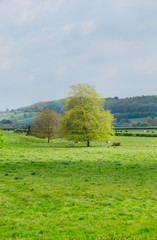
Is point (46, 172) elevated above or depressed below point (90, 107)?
below

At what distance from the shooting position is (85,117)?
49.7 meters

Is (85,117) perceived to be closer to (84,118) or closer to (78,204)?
(84,118)

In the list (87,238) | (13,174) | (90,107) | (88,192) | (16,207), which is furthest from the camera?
(90,107)

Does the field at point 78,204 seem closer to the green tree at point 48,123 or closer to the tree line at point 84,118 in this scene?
the tree line at point 84,118

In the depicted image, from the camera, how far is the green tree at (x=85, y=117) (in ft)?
164

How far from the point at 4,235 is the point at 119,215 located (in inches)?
193

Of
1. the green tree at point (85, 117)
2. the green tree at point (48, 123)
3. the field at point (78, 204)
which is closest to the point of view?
the field at point (78, 204)

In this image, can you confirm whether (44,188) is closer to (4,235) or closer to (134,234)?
(4,235)

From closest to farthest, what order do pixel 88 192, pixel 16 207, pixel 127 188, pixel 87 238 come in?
pixel 87 238, pixel 16 207, pixel 88 192, pixel 127 188

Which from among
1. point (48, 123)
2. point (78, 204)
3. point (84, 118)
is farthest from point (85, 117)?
point (78, 204)

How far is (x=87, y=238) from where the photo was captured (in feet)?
26.7

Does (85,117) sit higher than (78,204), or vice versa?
(85,117)

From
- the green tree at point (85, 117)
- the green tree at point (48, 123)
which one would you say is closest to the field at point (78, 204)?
the green tree at point (85, 117)

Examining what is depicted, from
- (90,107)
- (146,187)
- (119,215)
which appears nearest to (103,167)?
(146,187)
